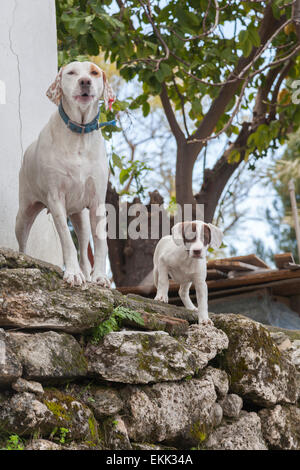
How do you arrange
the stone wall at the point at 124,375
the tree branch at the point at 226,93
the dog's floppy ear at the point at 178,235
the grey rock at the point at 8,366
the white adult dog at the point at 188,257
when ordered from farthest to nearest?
the tree branch at the point at 226,93 → the dog's floppy ear at the point at 178,235 → the white adult dog at the point at 188,257 → the stone wall at the point at 124,375 → the grey rock at the point at 8,366

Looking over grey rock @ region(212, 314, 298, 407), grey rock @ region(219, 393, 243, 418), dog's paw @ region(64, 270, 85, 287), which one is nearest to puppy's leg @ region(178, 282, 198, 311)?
grey rock @ region(212, 314, 298, 407)

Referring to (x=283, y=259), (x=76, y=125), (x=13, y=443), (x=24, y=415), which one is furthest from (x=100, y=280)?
(x=283, y=259)

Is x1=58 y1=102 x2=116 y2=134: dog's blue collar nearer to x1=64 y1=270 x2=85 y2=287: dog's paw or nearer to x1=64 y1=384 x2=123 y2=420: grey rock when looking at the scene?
x1=64 y1=270 x2=85 y2=287: dog's paw

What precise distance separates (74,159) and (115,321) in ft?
4.40

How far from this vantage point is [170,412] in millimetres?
4211

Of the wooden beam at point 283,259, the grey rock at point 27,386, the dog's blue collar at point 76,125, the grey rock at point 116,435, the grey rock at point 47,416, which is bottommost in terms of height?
the grey rock at point 116,435

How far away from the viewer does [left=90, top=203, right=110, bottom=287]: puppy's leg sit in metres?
4.75

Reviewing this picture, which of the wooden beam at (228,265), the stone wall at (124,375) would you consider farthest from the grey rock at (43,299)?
the wooden beam at (228,265)

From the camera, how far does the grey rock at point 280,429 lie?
4.98 meters

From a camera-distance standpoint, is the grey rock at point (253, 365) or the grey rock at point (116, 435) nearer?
the grey rock at point (116, 435)

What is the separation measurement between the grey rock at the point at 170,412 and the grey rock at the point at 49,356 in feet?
1.50

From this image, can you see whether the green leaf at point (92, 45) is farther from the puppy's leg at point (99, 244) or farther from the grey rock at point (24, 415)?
the grey rock at point (24, 415)

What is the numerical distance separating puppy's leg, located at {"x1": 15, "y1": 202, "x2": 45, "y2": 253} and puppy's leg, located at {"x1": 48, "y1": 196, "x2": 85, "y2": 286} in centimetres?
61
